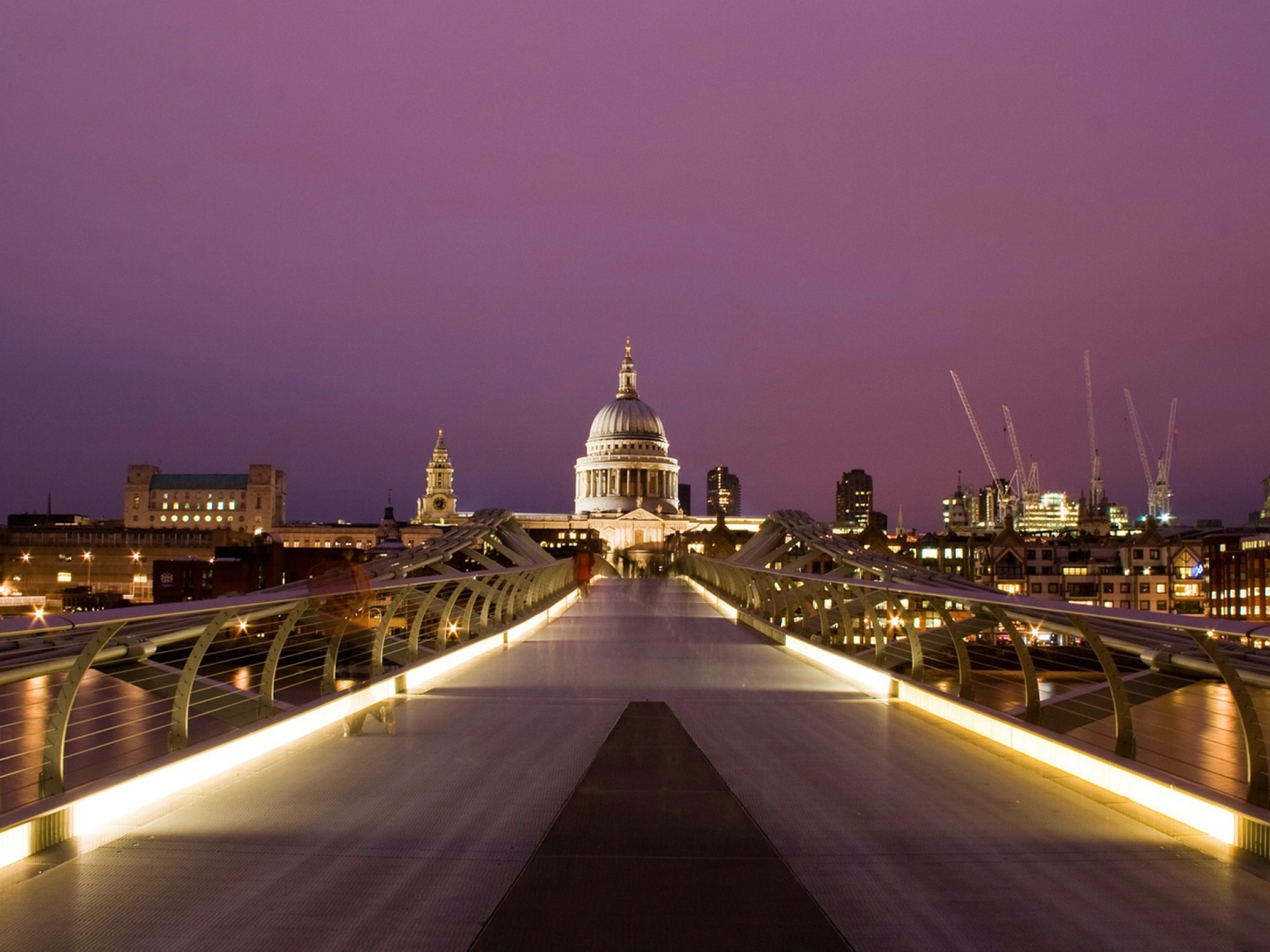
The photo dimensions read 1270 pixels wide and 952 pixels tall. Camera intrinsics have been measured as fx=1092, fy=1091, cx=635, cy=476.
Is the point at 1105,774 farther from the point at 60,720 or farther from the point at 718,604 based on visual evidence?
the point at 718,604

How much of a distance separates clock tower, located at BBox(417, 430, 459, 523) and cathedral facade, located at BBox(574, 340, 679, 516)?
75.3 feet

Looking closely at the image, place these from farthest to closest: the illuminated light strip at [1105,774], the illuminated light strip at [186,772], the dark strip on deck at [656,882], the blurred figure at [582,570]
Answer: the blurred figure at [582,570] < the illuminated light strip at [1105,774] < the illuminated light strip at [186,772] < the dark strip on deck at [656,882]

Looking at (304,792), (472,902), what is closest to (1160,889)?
(472,902)

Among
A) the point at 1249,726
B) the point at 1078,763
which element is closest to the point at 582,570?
the point at 1078,763

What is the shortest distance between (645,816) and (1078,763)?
9.74 ft

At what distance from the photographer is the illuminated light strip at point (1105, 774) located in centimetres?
559

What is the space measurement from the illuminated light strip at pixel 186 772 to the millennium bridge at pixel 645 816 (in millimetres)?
21

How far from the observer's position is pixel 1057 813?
19.8ft

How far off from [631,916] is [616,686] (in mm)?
7537

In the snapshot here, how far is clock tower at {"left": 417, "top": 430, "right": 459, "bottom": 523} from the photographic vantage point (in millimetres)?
193625

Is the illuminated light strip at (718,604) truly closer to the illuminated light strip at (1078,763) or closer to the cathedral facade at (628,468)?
the illuminated light strip at (1078,763)

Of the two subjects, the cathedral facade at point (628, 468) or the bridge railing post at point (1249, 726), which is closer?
the bridge railing post at point (1249, 726)

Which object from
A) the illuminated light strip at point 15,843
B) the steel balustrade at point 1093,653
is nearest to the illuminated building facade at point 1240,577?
the steel balustrade at point 1093,653

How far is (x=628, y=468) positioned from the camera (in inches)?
7372
